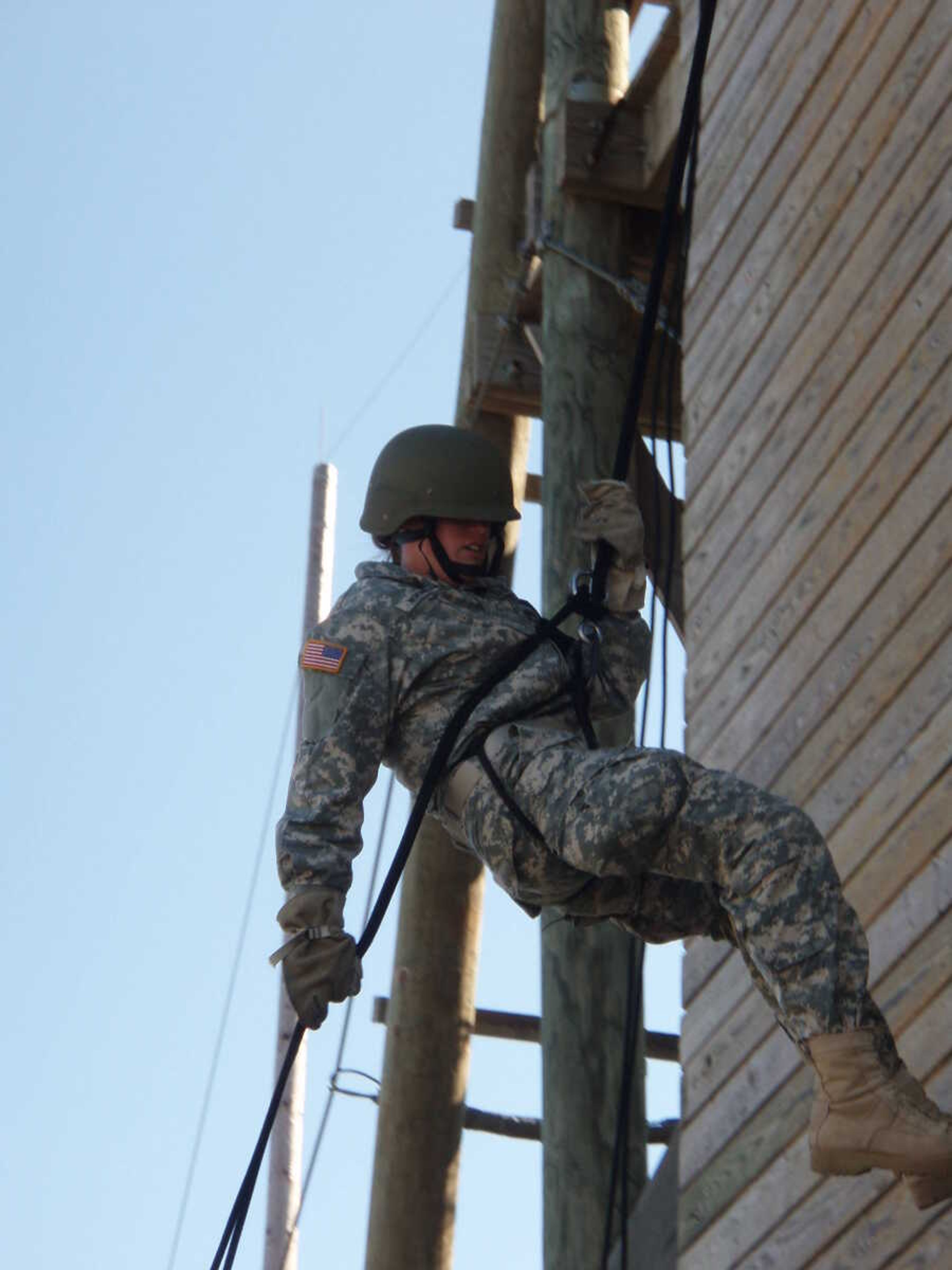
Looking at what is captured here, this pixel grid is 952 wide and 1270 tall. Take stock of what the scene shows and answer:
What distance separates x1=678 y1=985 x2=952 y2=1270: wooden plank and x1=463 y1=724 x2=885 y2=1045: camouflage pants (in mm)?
596

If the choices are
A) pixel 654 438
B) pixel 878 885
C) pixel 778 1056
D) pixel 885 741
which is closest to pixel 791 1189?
pixel 778 1056

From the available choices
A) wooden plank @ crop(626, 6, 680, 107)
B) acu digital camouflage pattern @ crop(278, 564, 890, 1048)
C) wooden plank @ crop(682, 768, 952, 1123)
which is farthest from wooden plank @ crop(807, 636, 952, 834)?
wooden plank @ crop(626, 6, 680, 107)

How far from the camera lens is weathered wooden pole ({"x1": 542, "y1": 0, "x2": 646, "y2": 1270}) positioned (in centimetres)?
761

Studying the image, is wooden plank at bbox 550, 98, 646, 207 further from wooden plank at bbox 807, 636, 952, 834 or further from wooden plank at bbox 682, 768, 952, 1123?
wooden plank at bbox 682, 768, 952, 1123

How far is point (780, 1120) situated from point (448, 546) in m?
1.75

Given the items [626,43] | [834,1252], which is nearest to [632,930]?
[834,1252]

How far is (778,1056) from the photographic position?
595cm

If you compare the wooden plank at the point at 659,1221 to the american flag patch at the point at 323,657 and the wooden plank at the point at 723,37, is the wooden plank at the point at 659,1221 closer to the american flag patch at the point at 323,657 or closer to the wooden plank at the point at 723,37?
the american flag patch at the point at 323,657

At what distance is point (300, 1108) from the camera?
14.0 m

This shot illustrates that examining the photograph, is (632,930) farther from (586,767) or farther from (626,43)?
(626,43)

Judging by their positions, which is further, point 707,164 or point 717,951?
point 707,164

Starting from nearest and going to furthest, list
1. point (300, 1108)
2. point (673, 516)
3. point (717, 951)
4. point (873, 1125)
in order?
point (873, 1125) → point (717, 951) → point (673, 516) → point (300, 1108)

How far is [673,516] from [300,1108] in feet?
24.9

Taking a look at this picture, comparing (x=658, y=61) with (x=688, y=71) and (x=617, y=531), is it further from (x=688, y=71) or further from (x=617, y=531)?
(x=617, y=531)
